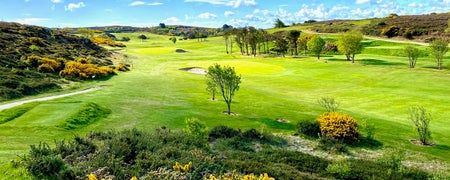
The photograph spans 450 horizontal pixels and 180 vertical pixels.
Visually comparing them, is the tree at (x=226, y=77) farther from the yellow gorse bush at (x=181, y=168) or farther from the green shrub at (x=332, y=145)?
A: the yellow gorse bush at (x=181, y=168)

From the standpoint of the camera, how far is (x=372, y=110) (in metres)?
42.7

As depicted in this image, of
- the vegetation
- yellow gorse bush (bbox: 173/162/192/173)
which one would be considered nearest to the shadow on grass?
the vegetation

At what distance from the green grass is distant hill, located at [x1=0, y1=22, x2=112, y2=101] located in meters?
8.11

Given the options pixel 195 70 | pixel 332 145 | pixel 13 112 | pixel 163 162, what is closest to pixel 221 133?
pixel 332 145

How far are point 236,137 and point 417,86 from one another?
41.2 m

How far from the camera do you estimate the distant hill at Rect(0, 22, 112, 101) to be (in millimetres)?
43812

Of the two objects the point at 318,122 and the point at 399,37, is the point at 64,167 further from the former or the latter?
the point at 399,37

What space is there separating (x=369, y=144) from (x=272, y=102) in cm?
1874

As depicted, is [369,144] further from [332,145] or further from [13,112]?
[13,112]

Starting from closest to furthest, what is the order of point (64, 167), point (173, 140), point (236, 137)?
point (64, 167) → point (173, 140) → point (236, 137)

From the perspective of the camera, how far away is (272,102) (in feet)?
150

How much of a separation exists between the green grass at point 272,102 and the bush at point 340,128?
272 centimetres

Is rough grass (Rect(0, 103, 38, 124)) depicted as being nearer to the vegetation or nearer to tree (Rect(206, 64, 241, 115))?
the vegetation

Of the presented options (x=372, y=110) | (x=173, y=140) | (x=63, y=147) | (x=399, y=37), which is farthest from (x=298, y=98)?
(x=399, y=37)
